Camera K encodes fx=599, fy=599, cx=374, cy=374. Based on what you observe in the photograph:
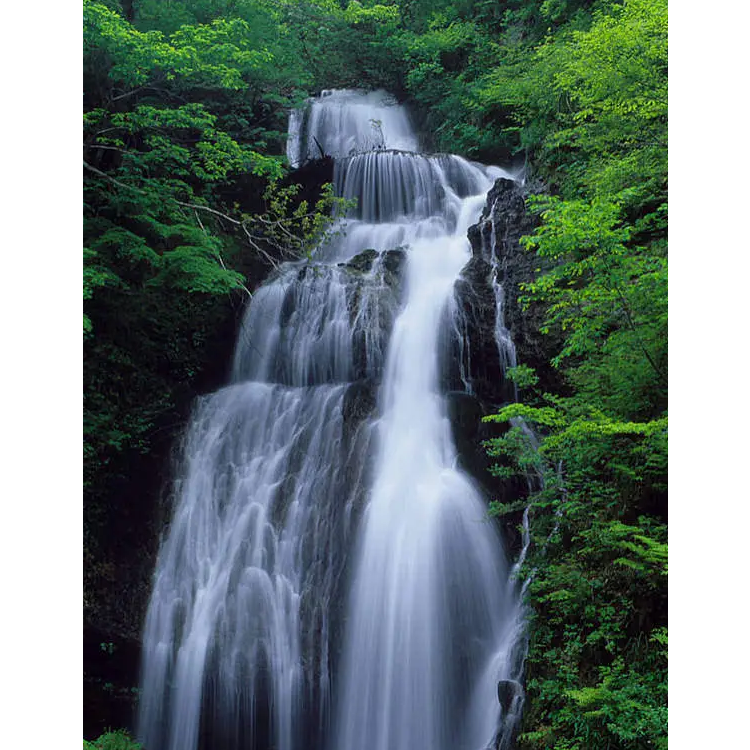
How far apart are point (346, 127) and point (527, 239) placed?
14934 mm

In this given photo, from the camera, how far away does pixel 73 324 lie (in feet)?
3.30

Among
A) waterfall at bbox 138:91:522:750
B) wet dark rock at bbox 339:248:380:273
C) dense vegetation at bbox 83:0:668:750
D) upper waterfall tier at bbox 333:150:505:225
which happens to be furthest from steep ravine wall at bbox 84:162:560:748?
upper waterfall tier at bbox 333:150:505:225

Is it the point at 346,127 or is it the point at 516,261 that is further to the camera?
the point at 346,127

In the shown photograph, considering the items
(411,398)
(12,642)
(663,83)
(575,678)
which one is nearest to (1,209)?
(12,642)

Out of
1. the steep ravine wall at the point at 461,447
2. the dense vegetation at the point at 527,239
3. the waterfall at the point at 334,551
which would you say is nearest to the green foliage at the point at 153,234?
the dense vegetation at the point at 527,239

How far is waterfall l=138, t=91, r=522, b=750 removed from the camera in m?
7.96

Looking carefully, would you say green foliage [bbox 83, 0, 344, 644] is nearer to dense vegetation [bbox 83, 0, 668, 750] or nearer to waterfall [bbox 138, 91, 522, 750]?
dense vegetation [bbox 83, 0, 668, 750]

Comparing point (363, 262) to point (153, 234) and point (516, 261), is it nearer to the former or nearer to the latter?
point (516, 261)

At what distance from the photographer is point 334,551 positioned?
9070mm

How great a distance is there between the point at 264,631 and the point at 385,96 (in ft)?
59.9

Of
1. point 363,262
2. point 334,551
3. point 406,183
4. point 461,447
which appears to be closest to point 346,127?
point 406,183

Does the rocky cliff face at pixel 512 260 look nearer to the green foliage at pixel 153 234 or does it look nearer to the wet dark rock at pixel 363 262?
the wet dark rock at pixel 363 262

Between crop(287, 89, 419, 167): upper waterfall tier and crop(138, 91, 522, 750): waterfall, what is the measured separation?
7.35 metres
